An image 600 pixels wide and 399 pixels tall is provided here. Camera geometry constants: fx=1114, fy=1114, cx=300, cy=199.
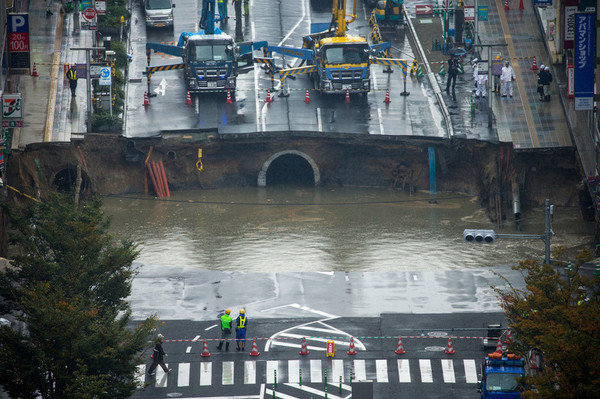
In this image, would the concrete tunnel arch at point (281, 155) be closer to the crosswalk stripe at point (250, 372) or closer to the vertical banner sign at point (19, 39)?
the vertical banner sign at point (19, 39)

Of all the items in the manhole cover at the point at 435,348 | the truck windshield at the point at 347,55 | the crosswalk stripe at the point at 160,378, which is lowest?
the crosswalk stripe at the point at 160,378

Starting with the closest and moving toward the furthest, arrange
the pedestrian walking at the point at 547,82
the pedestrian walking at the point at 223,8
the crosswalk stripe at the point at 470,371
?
the crosswalk stripe at the point at 470,371 < the pedestrian walking at the point at 547,82 < the pedestrian walking at the point at 223,8

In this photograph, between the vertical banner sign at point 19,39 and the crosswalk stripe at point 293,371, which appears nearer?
the crosswalk stripe at point 293,371

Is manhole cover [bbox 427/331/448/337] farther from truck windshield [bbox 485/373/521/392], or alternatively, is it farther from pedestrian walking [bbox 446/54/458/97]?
pedestrian walking [bbox 446/54/458/97]

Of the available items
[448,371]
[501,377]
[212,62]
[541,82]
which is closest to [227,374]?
[448,371]

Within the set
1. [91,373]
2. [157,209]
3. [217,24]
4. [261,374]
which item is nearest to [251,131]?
[157,209]

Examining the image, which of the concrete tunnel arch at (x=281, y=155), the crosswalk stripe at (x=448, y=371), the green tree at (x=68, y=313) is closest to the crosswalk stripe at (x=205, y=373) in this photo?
the green tree at (x=68, y=313)

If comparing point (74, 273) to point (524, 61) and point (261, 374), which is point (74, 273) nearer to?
point (261, 374)
